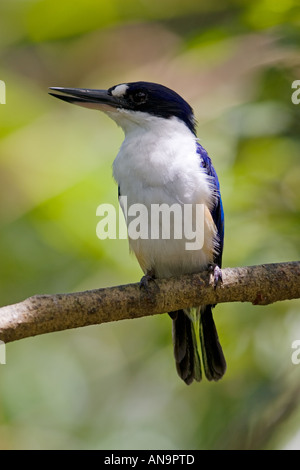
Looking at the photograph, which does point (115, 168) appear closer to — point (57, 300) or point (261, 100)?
point (261, 100)

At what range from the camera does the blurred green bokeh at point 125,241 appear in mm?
4531

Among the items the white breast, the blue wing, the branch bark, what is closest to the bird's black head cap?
the white breast

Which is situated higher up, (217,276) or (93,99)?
(93,99)

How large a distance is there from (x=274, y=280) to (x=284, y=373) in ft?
3.19

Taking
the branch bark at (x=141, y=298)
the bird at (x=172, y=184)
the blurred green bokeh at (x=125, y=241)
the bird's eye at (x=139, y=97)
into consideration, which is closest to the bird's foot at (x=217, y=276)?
the branch bark at (x=141, y=298)

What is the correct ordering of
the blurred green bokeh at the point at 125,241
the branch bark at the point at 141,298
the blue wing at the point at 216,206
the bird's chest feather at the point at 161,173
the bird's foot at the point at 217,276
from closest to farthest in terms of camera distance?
the branch bark at the point at 141,298, the bird's foot at the point at 217,276, the bird's chest feather at the point at 161,173, the blue wing at the point at 216,206, the blurred green bokeh at the point at 125,241

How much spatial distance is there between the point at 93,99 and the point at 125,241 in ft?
3.05

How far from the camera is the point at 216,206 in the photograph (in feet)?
14.6

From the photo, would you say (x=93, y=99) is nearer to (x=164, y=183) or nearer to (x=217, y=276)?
(x=164, y=183)

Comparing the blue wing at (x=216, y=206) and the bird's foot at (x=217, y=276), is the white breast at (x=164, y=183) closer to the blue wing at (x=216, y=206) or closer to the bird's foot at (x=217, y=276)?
the blue wing at (x=216, y=206)

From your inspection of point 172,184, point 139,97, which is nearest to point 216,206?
point 172,184

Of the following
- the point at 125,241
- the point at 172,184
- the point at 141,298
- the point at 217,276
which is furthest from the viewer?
the point at 125,241

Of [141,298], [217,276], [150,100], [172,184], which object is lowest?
[141,298]

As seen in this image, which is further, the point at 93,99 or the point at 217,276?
the point at 93,99
